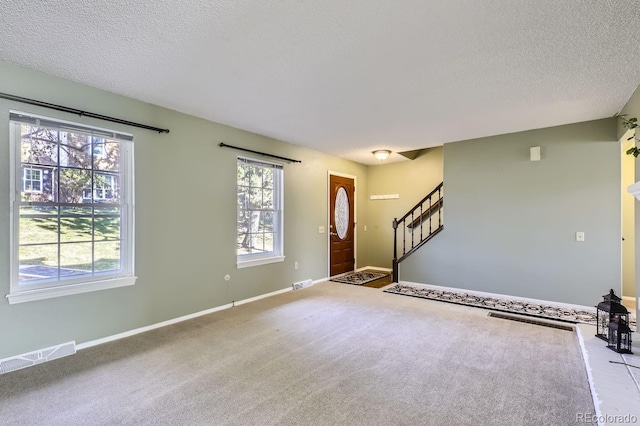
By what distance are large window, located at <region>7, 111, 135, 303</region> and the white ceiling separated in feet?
1.87

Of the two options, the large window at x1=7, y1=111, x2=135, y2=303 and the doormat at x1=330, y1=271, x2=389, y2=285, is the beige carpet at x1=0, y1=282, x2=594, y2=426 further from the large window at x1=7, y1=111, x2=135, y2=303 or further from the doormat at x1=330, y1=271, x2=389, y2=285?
the doormat at x1=330, y1=271, x2=389, y2=285

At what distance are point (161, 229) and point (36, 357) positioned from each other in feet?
5.02

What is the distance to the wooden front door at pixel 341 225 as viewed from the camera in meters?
6.30

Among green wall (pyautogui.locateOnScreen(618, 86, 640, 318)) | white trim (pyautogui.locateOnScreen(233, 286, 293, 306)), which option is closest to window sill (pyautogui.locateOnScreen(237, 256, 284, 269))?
white trim (pyautogui.locateOnScreen(233, 286, 293, 306))

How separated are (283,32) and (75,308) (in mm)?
3089

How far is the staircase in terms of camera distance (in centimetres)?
581

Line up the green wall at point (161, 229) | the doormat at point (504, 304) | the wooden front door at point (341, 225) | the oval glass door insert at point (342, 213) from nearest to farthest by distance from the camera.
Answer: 1. the green wall at point (161, 229)
2. the doormat at point (504, 304)
3. the wooden front door at point (341, 225)
4. the oval glass door insert at point (342, 213)

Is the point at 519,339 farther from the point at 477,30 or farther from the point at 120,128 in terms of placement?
the point at 120,128

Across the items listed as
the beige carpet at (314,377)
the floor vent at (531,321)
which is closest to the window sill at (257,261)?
the beige carpet at (314,377)

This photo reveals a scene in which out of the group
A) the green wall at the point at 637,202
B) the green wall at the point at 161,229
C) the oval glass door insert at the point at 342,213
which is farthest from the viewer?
the oval glass door insert at the point at 342,213

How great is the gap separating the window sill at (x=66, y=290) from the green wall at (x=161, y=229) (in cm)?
5

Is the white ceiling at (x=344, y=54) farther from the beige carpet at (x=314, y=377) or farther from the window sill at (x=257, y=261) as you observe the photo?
the beige carpet at (x=314, y=377)

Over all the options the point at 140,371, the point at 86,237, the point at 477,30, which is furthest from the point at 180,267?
the point at 477,30

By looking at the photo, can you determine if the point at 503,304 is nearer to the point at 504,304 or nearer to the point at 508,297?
the point at 504,304
